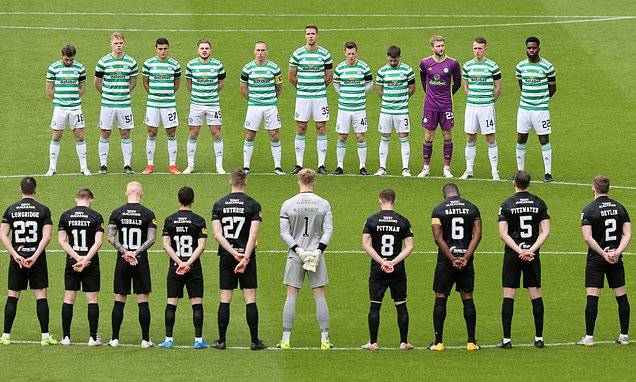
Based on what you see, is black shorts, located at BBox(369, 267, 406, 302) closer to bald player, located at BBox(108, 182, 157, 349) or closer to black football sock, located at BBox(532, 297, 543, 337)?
black football sock, located at BBox(532, 297, 543, 337)

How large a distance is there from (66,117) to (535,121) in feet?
29.0

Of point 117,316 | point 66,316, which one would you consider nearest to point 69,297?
point 66,316

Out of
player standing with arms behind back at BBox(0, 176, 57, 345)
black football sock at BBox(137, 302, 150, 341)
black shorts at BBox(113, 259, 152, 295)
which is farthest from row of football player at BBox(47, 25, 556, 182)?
black football sock at BBox(137, 302, 150, 341)

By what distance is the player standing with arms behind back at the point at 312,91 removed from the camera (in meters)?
31.7

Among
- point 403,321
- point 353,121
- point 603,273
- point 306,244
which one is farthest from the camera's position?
point 353,121

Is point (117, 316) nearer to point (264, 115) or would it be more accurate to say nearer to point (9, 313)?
point (9, 313)

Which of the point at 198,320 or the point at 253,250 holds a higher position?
the point at 253,250

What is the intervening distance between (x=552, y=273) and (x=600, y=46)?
16.5 m

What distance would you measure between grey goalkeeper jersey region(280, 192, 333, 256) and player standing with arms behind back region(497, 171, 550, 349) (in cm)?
235

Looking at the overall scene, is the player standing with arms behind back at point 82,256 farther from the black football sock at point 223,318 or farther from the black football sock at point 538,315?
the black football sock at point 538,315

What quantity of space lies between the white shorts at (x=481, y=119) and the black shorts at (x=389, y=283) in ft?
32.9

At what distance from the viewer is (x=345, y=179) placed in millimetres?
31328

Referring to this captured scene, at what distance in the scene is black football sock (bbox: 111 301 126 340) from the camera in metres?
21.7

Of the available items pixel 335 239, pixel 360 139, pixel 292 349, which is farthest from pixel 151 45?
pixel 292 349
